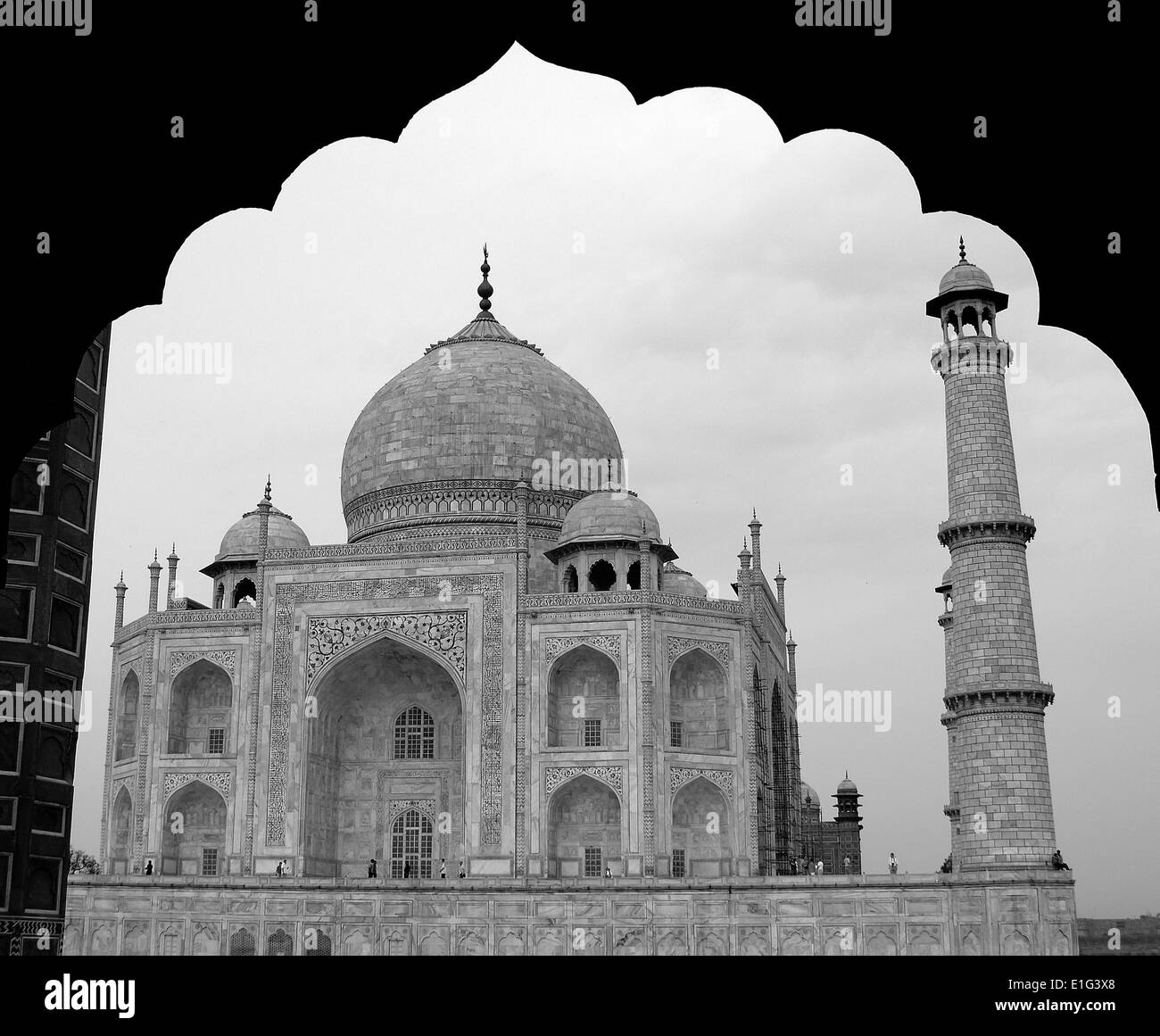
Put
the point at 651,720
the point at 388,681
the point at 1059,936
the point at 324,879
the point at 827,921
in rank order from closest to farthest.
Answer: the point at 1059,936, the point at 827,921, the point at 324,879, the point at 651,720, the point at 388,681

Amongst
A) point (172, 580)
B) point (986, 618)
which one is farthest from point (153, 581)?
point (986, 618)

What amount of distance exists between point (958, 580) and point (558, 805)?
28.3ft

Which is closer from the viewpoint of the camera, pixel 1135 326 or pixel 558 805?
pixel 1135 326

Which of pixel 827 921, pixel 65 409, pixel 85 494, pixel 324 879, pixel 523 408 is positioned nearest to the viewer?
pixel 65 409

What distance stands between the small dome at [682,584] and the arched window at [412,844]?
705cm

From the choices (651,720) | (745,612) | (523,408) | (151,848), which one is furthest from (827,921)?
(523,408)

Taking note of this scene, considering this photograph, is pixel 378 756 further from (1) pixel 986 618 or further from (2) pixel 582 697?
(1) pixel 986 618

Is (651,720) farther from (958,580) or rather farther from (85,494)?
(85,494)

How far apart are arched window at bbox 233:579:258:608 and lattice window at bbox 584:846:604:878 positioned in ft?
31.1

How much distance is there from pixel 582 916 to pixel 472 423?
12934 mm

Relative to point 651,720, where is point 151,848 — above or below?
below

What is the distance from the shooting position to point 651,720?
1023 inches

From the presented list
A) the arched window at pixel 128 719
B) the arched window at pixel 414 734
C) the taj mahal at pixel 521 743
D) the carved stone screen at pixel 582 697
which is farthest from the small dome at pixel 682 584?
the arched window at pixel 128 719

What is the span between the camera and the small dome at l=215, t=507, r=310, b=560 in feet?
101
